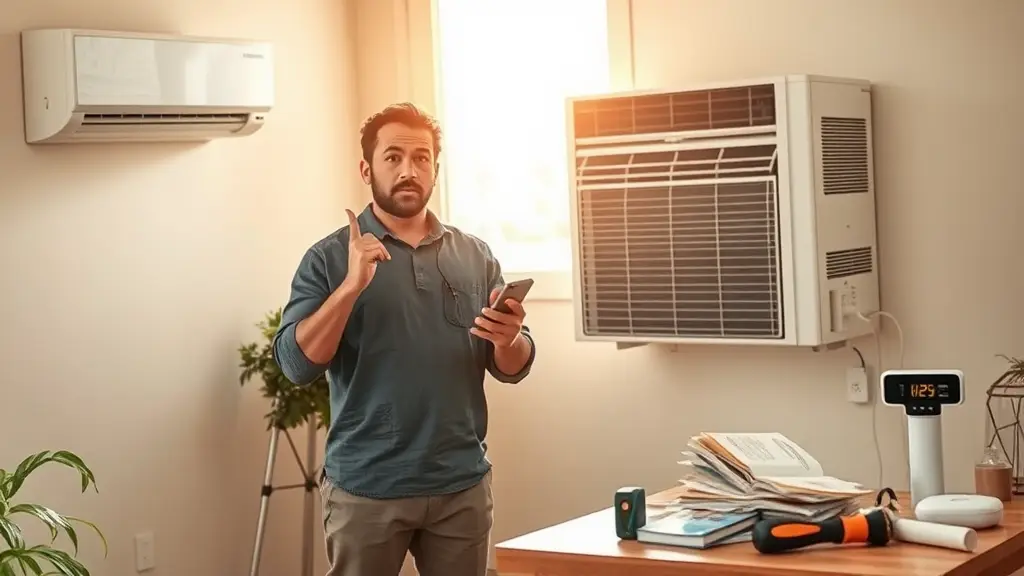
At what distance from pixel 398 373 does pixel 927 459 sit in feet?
3.73

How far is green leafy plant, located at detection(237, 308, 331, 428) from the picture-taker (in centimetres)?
422

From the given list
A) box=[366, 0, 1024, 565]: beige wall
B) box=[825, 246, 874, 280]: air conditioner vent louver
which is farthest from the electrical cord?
box=[825, 246, 874, 280]: air conditioner vent louver

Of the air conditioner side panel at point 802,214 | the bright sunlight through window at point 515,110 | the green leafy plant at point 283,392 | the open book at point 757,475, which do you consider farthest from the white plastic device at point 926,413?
the green leafy plant at point 283,392

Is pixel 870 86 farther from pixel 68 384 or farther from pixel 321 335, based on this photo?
pixel 68 384

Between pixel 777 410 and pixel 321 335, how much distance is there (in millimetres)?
1591

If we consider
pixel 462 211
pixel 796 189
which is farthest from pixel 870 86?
pixel 462 211

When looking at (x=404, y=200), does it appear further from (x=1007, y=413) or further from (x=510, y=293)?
(x=1007, y=413)

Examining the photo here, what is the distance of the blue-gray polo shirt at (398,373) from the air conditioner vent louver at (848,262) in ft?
3.00

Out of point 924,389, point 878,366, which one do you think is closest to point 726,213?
point 878,366

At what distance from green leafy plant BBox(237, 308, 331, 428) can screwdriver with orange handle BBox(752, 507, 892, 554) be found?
196 cm

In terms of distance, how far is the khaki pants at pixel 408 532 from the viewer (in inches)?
125

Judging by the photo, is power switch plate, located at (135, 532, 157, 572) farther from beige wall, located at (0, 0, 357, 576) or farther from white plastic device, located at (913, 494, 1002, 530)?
white plastic device, located at (913, 494, 1002, 530)

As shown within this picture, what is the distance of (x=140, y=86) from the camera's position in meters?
3.84

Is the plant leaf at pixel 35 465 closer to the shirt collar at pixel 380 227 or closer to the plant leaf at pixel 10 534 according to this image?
the plant leaf at pixel 10 534
